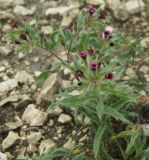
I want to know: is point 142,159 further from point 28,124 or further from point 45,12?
point 45,12

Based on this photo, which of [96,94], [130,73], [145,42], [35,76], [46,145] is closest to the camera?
[96,94]

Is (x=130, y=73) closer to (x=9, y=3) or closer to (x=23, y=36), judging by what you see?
(x=23, y=36)

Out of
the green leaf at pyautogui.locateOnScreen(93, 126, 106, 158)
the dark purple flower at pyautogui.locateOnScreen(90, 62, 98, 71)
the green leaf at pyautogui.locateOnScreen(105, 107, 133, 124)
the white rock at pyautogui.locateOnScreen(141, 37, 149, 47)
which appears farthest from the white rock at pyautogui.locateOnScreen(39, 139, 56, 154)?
the white rock at pyautogui.locateOnScreen(141, 37, 149, 47)

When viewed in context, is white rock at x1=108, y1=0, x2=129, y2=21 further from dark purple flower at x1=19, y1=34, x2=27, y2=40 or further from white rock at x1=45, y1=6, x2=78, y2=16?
dark purple flower at x1=19, y1=34, x2=27, y2=40

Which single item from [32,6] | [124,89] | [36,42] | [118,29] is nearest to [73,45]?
[36,42]

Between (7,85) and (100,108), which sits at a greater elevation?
(100,108)

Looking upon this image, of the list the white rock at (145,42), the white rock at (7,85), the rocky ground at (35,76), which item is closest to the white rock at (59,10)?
the rocky ground at (35,76)

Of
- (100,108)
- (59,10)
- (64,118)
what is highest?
(59,10)

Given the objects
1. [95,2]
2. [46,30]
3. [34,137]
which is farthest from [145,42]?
[34,137]
